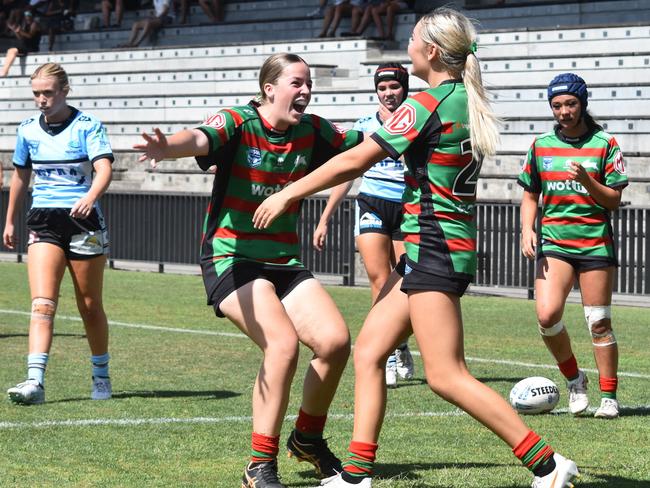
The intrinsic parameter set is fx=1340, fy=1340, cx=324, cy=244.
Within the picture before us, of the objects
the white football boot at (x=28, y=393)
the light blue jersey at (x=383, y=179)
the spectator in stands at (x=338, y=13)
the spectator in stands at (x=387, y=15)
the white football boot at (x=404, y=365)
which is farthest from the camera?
the spectator in stands at (x=338, y=13)

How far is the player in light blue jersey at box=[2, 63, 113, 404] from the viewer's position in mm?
8570

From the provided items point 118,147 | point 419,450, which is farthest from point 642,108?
point 419,450

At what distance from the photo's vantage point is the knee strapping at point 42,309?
8.59 meters

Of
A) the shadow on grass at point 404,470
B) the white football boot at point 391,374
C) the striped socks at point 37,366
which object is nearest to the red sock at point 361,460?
the shadow on grass at point 404,470

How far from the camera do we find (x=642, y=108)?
19766 millimetres

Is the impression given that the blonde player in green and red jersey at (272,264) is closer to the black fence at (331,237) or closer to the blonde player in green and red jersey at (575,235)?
the blonde player in green and red jersey at (575,235)

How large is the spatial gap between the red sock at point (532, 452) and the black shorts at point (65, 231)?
3.97 m

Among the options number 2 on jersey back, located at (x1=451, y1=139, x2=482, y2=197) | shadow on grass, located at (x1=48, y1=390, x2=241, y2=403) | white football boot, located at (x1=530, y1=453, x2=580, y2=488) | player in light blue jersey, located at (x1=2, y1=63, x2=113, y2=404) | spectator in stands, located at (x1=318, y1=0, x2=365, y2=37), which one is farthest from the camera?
spectator in stands, located at (x1=318, y1=0, x2=365, y2=37)

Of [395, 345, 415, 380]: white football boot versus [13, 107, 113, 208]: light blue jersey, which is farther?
[395, 345, 415, 380]: white football boot

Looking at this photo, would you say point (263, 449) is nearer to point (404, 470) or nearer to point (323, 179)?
point (404, 470)

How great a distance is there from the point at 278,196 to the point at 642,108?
50.1 feet

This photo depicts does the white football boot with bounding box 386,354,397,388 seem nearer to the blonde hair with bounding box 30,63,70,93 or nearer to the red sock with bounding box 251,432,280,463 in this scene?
the blonde hair with bounding box 30,63,70,93

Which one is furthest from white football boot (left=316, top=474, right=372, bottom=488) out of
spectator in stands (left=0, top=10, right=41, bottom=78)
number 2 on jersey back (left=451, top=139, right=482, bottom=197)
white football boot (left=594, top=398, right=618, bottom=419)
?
spectator in stands (left=0, top=10, right=41, bottom=78)

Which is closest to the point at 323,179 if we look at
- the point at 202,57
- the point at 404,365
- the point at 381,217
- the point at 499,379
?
the point at 381,217
